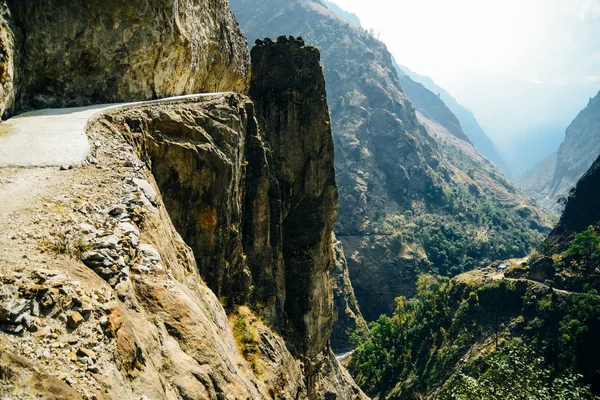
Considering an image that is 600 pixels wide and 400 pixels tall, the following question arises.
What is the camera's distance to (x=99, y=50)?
18.9 m

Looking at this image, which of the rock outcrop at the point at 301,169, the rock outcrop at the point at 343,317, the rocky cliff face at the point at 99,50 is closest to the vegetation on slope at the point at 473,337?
the rock outcrop at the point at 343,317

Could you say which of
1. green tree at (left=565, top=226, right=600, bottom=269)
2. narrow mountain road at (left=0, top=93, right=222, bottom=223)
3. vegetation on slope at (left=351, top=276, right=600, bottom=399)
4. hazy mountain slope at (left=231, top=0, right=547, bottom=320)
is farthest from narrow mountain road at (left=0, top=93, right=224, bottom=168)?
hazy mountain slope at (left=231, top=0, right=547, bottom=320)

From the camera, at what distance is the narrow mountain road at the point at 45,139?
12078 mm

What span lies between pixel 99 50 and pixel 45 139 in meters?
7.36

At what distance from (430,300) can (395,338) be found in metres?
11.0

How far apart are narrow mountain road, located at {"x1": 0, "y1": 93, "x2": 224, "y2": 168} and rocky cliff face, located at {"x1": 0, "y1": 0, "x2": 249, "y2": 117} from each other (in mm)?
1275

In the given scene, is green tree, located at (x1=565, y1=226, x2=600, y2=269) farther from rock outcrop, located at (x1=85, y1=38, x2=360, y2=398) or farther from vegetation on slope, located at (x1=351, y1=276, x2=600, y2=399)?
rock outcrop, located at (x1=85, y1=38, x2=360, y2=398)

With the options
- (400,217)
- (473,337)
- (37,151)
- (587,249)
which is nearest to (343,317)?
(473,337)

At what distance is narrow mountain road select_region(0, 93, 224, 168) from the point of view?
1208cm

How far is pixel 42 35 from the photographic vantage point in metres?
16.9

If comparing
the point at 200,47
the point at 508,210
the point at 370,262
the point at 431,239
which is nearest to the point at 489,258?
the point at 431,239

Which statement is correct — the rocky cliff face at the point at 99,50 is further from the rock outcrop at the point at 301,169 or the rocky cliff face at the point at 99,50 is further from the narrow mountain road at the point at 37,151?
the rock outcrop at the point at 301,169

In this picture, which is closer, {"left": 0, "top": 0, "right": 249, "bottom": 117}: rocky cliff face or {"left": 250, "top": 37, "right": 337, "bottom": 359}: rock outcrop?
{"left": 0, "top": 0, "right": 249, "bottom": 117}: rocky cliff face

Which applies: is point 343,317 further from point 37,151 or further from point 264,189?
point 37,151
